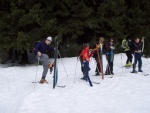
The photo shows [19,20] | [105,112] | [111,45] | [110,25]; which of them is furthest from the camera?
[110,25]

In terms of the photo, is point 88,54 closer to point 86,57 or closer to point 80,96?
point 86,57

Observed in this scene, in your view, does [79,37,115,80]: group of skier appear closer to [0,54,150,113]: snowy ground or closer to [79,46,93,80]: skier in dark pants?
[79,46,93,80]: skier in dark pants

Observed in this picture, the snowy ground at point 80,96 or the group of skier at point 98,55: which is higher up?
the group of skier at point 98,55

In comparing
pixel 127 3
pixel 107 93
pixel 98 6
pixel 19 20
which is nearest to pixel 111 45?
pixel 107 93

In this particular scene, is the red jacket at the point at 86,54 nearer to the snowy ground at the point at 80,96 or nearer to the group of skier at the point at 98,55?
the group of skier at the point at 98,55

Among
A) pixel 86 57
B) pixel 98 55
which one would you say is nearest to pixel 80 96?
pixel 86 57

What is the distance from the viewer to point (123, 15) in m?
25.4

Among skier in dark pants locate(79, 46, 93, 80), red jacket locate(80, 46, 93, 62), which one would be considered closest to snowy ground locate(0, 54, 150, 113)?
skier in dark pants locate(79, 46, 93, 80)

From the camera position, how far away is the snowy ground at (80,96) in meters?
8.43

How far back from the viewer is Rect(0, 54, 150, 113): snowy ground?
843 centimetres

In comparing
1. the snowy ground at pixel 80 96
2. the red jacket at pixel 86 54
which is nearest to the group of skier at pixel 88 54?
the red jacket at pixel 86 54

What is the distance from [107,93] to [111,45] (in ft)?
15.2

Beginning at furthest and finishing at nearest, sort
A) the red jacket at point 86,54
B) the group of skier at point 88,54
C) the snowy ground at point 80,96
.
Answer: the red jacket at point 86,54
the group of skier at point 88,54
the snowy ground at point 80,96

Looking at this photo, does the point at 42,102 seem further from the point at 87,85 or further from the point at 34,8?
the point at 34,8
